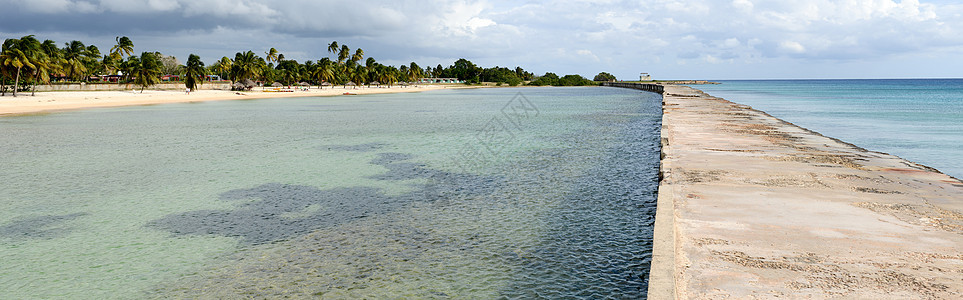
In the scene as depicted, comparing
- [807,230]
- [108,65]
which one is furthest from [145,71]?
[807,230]

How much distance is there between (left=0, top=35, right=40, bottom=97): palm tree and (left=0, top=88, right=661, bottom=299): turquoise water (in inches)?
1778

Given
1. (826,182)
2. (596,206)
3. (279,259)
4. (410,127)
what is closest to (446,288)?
(279,259)

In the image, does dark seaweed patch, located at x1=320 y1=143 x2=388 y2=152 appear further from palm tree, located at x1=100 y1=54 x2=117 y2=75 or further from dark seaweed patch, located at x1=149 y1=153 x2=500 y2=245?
palm tree, located at x1=100 y1=54 x2=117 y2=75

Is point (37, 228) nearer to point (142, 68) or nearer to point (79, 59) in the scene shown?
point (142, 68)

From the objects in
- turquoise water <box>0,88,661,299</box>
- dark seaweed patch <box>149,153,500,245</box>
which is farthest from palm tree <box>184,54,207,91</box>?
dark seaweed patch <box>149,153,500,245</box>

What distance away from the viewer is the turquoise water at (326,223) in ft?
23.0

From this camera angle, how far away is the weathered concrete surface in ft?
18.1

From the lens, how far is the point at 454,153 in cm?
1934

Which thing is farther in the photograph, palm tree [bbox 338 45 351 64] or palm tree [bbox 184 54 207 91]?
palm tree [bbox 338 45 351 64]

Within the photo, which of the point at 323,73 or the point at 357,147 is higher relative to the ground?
the point at 323,73

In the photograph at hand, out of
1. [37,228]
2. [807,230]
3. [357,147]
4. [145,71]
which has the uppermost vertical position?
[145,71]

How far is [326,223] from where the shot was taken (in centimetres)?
976

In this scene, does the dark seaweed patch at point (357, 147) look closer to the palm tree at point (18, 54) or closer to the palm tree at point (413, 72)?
the palm tree at point (18, 54)

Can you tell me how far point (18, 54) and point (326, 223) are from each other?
204 ft
